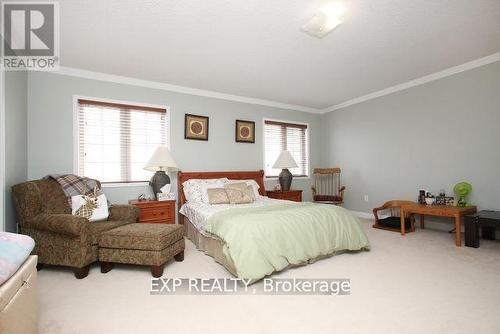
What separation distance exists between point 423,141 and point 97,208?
5188 mm

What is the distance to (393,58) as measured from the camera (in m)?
3.37

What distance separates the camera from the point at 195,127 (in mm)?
4422

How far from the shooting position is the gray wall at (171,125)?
3.32 m

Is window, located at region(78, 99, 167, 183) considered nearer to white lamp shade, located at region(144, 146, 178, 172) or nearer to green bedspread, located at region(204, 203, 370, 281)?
white lamp shade, located at region(144, 146, 178, 172)

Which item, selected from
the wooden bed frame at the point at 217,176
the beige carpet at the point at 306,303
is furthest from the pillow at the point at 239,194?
the beige carpet at the point at 306,303

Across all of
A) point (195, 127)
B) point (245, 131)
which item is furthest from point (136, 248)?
point (245, 131)

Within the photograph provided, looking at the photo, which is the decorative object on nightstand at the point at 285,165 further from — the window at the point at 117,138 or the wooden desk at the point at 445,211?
the window at the point at 117,138

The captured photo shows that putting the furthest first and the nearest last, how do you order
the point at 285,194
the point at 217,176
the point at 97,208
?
the point at 285,194 < the point at 217,176 < the point at 97,208

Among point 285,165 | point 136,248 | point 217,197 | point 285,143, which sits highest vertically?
point 285,143

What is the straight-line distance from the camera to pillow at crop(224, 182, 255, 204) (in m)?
3.67

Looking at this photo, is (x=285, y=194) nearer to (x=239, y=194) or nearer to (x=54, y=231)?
(x=239, y=194)

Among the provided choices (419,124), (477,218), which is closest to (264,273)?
(477,218)

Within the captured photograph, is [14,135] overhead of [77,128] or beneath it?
beneath

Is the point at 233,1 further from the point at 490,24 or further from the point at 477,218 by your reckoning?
the point at 477,218
